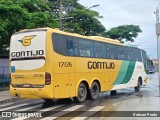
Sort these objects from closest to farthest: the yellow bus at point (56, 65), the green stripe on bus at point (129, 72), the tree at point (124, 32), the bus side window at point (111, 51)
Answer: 1. the yellow bus at point (56, 65)
2. the bus side window at point (111, 51)
3. the green stripe on bus at point (129, 72)
4. the tree at point (124, 32)

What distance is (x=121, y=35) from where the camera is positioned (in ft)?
182

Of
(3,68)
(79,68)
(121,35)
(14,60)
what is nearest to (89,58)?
(79,68)

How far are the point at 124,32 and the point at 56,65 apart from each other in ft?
142

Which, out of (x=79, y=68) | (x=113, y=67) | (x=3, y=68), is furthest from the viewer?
(x=3, y=68)

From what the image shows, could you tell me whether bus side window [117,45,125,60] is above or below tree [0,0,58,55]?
below

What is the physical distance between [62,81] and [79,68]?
4.98ft

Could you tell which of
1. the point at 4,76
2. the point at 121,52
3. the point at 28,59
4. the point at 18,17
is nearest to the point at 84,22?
the point at 4,76

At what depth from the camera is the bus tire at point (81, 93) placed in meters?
14.6

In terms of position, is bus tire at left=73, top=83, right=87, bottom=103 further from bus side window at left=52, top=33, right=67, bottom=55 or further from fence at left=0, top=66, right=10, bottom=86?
fence at left=0, top=66, right=10, bottom=86

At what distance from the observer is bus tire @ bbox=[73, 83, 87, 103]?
14.6m

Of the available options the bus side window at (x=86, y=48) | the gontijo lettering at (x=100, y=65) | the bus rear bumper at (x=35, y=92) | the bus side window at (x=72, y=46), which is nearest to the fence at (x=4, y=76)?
the gontijo lettering at (x=100, y=65)

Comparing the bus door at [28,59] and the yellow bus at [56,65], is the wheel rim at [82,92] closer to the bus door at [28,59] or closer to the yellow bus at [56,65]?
the yellow bus at [56,65]

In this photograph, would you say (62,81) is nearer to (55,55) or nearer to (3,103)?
(55,55)

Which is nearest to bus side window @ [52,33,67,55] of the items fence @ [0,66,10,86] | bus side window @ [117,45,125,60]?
bus side window @ [117,45,125,60]
